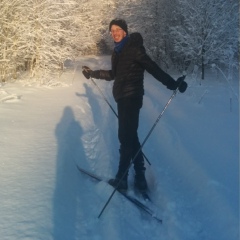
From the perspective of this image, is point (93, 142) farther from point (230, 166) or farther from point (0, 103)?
point (0, 103)

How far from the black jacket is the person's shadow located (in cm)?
147

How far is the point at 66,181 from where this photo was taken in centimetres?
484

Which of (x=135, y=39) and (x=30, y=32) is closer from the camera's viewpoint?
(x=135, y=39)

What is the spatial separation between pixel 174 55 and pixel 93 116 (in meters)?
19.9

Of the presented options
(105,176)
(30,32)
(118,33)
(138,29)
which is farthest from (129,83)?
(138,29)

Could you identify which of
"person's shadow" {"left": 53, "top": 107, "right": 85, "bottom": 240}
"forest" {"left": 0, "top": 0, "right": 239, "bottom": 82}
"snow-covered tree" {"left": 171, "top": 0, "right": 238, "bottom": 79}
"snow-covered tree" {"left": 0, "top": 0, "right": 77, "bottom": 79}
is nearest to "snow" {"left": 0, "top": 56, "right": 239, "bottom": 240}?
"person's shadow" {"left": 53, "top": 107, "right": 85, "bottom": 240}

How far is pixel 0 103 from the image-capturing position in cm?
1001

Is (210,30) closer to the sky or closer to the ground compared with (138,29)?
closer to the sky

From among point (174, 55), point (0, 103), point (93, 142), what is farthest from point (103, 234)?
point (174, 55)

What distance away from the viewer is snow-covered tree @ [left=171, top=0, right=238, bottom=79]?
74.3 feet

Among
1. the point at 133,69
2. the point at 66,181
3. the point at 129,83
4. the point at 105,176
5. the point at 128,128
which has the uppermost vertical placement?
the point at 133,69

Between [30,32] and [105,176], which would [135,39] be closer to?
[105,176]

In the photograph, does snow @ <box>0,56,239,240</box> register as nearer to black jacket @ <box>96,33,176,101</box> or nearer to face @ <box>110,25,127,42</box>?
black jacket @ <box>96,33,176,101</box>

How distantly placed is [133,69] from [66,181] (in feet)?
6.29
